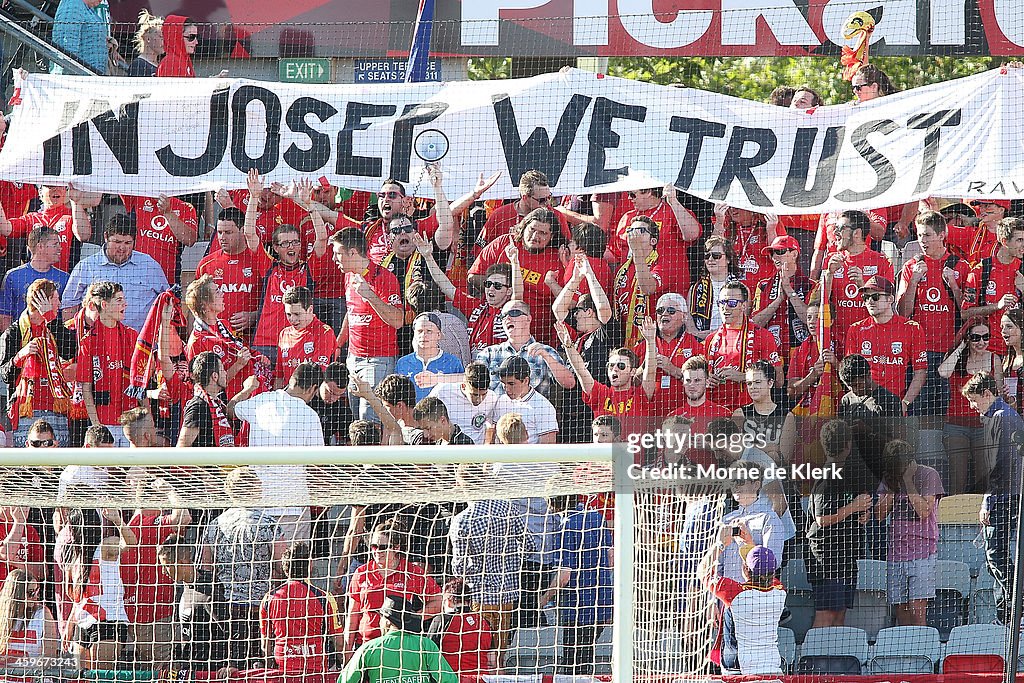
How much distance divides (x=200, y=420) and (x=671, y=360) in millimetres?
2650

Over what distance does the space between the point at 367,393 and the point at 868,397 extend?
275 cm

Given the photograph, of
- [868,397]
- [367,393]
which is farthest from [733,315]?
[367,393]

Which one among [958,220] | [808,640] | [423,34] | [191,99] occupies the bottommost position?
[808,640]

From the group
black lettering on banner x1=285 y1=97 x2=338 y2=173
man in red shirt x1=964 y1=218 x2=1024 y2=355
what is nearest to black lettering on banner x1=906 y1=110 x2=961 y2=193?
man in red shirt x1=964 y1=218 x2=1024 y2=355

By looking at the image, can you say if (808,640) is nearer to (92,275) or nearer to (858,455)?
(858,455)

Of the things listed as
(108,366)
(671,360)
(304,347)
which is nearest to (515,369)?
(671,360)

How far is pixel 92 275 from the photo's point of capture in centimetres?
734

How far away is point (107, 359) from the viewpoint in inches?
282

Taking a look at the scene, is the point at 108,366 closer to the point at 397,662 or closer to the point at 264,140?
the point at 264,140

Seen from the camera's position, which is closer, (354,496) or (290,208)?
(354,496)

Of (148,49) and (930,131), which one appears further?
(148,49)

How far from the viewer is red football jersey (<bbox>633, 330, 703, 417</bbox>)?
6.69m

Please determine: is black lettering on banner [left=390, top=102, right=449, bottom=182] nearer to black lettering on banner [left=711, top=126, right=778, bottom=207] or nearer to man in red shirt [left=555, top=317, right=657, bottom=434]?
man in red shirt [left=555, top=317, right=657, bottom=434]

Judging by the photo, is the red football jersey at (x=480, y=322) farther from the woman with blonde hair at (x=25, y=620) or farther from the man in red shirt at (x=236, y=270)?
the woman with blonde hair at (x=25, y=620)
